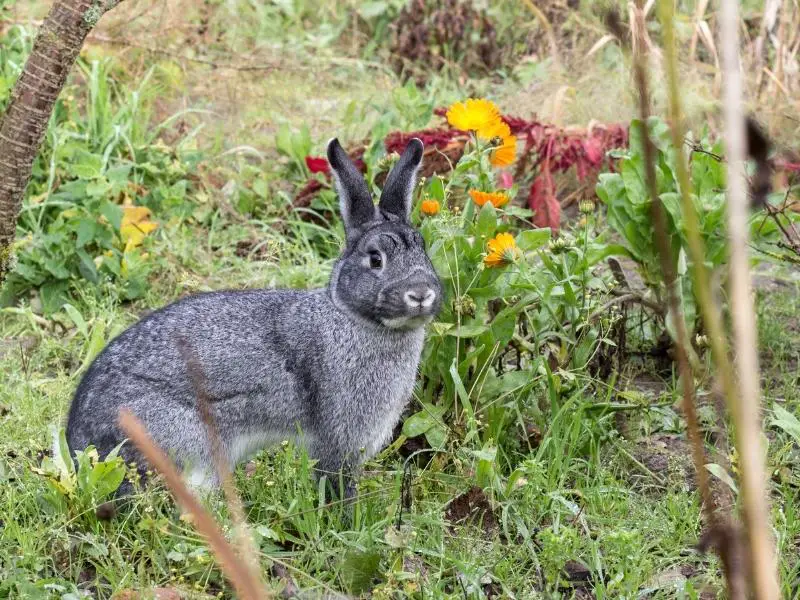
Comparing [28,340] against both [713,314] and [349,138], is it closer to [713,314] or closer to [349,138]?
[349,138]

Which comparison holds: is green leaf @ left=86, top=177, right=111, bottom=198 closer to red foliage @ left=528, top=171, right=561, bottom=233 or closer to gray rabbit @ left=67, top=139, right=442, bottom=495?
gray rabbit @ left=67, top=139, right=442, bottom=495

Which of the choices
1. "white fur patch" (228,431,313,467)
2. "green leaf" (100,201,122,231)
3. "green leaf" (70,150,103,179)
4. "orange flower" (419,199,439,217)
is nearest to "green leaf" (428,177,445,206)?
"orange flower" (419,199,439,217)

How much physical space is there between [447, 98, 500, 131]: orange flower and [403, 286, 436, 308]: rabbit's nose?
725mm

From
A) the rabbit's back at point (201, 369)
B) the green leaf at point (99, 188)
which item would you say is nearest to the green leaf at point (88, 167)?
the green leaf at point (99, 188)

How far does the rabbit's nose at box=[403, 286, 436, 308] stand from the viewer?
3.23 m

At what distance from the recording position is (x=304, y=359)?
349cm

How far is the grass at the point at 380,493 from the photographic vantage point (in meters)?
2.86

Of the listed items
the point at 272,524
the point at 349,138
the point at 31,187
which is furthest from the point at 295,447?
the point at 349,138

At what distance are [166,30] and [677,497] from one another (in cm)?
441

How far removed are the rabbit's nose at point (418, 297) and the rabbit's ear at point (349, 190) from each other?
1.19 ft

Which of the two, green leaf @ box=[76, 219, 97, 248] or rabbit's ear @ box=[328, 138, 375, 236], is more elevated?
rabbit's ear @ box=[328, 138, 375, 236]

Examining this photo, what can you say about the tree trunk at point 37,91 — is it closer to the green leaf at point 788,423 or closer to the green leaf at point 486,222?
the green leaf at point 486,222

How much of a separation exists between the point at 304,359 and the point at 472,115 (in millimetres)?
1021

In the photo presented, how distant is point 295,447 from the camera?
3.52 metres
